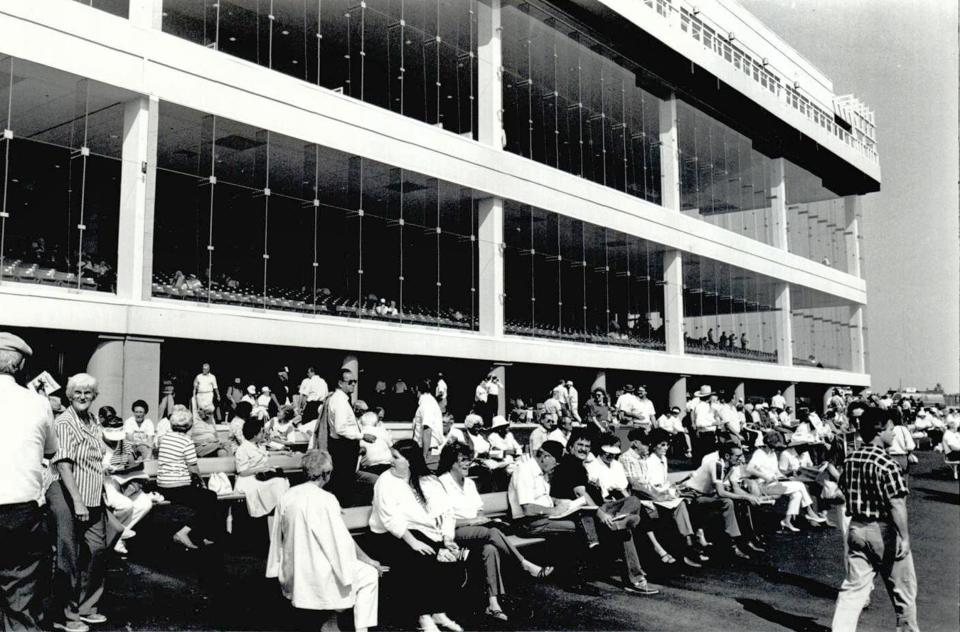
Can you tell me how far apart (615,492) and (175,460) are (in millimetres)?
5192

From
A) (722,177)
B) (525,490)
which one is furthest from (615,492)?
(722,177)

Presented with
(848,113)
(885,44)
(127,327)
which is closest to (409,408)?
(127,327)

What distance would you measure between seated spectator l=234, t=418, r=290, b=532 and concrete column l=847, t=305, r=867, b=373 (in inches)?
1866

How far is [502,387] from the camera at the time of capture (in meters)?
23.4

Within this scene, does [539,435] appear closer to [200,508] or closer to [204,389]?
[204,389]

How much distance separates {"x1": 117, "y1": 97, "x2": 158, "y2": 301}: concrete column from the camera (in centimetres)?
1564

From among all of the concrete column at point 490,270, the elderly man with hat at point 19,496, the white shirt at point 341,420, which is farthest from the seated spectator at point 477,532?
the concrete column at point 490,270

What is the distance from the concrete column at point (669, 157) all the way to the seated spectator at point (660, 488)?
22.6 metres

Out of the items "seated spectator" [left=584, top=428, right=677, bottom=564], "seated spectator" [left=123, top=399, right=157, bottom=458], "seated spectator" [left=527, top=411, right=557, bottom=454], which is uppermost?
"seated spectator" [left=123, top=399, right=157, bottom=458]

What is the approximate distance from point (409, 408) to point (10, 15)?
13082 millimetres

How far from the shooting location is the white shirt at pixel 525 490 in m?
9.59

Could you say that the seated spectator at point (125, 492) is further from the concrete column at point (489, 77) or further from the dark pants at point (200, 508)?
the concrete column at point (489, 77)

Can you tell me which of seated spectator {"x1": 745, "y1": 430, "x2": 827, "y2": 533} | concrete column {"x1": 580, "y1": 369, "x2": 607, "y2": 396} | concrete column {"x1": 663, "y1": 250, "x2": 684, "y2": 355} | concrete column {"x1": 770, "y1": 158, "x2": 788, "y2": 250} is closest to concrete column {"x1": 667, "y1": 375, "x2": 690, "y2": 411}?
concrete column {"x1": 663, "y1": 250, "x2": 684, "y2": 355}

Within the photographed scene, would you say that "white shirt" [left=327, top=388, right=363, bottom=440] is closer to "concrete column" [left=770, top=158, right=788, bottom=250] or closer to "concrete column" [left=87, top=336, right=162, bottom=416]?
"concrete column" [left=87, top=336, right=162, bottom=416]
